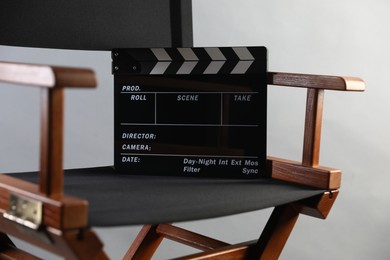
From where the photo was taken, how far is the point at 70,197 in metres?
1.26

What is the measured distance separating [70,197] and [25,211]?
10 cm

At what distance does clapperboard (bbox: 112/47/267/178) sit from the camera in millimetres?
1787

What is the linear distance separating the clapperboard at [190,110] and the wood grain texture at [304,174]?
3cm

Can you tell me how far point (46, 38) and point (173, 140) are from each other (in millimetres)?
392

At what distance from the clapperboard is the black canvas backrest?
0.12 metres

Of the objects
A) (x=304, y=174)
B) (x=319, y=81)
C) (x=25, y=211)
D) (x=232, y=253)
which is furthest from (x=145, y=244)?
(x=25, y=211)

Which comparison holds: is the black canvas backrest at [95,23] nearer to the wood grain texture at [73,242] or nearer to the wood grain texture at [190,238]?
the wood grain texture at [190,238]

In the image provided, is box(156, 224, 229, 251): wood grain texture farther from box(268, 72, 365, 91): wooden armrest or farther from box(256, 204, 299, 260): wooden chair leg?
box(268, 72, 365, 91): wooden armrest

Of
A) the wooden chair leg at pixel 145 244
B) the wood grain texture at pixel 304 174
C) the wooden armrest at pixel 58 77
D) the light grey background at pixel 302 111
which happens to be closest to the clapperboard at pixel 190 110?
the wood grain texture at pixel 304 174

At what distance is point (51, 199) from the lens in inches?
48.6

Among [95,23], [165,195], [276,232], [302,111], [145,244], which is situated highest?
[95,23]

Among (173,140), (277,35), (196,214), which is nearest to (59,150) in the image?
(196,214)

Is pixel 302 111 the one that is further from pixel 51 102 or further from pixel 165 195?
pixel 51 102

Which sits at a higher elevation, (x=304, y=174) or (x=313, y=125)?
(x=313, y=125)
